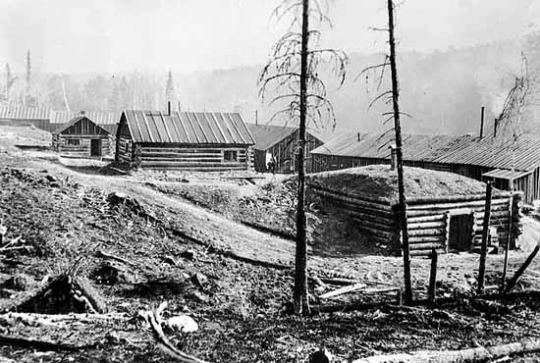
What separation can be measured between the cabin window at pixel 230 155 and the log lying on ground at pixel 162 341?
28.0 m

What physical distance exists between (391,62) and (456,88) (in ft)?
329

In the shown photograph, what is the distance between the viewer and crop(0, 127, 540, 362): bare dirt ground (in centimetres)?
894

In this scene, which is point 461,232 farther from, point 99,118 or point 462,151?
point 99,118

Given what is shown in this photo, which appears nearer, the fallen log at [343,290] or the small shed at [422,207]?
the fallen log at [343,290]

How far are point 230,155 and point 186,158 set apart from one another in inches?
127

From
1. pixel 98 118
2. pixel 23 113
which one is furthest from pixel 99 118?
pixel 23 113

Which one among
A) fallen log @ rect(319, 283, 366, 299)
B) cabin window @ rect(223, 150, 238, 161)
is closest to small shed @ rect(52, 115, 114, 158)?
cabin window @ rect(223, 150, 238, 161)

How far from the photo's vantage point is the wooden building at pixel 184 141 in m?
35.8

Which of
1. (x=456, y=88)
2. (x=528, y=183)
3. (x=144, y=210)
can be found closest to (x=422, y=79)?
(x=456, y=88)

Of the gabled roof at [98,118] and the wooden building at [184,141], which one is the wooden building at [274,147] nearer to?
the wooden building at [184,141]

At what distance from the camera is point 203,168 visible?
1473 inches

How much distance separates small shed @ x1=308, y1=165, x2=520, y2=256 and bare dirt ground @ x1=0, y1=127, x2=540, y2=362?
1.67m

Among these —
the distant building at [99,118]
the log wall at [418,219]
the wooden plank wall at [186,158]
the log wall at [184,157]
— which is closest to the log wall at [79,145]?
the log wall at [184,157]

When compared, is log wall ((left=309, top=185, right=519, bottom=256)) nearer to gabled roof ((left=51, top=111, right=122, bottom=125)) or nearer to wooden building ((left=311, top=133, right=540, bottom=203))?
wooden building ((left=311, top=133, right=540, bottom=203))
